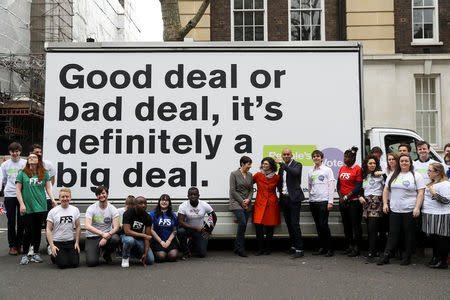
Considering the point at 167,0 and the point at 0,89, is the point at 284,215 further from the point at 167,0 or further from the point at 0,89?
the point at 0,89

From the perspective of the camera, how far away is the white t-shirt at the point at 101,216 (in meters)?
7.45

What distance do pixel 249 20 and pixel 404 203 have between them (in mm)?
11437

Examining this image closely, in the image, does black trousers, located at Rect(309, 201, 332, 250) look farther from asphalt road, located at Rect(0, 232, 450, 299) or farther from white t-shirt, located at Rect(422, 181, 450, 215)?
white t-shirt, located at Rect(422, 181, 450, 215)

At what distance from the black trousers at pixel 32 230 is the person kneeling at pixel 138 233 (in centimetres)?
161

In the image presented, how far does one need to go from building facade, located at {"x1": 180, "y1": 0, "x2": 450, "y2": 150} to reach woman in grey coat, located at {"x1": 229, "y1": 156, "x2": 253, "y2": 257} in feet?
31.6

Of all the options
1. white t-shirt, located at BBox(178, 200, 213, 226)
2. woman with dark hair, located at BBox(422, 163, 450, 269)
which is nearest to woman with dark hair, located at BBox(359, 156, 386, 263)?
woman with dark hair, located at BBox(422, 163, 450, 269)

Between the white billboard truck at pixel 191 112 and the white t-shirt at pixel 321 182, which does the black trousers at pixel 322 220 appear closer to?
the white t-shirt at pixel 321 182

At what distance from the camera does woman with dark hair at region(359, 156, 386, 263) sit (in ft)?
24.4

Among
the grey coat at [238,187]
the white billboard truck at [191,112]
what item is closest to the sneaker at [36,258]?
the white billboard truck at [191,112]

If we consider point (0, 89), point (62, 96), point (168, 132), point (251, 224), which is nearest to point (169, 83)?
point (168, 132)

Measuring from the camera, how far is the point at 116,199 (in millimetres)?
7953

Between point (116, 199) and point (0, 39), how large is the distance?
20.9 m

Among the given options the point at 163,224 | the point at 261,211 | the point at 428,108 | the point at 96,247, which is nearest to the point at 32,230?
the point at 96,247

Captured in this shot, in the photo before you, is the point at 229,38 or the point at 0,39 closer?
the point at 229,38
